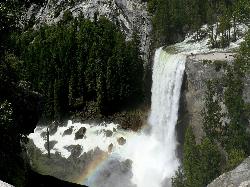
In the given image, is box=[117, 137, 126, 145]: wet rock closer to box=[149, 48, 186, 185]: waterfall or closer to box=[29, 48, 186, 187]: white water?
box=[29, 48, 186, 187]: white water

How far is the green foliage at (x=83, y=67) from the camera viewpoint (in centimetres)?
7706

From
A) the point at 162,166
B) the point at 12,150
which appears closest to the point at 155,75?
the point at 162,166

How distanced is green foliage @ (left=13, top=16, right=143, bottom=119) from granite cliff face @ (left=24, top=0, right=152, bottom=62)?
2600 mm

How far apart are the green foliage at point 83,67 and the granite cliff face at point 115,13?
2.60 m

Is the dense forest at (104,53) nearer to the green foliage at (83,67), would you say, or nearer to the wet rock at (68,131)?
the green foliage at (83,67)

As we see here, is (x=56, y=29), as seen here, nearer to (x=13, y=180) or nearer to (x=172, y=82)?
(x=172, y=82)

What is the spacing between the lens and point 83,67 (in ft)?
264

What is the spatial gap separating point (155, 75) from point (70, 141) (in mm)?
16039

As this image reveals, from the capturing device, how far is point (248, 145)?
5084cm

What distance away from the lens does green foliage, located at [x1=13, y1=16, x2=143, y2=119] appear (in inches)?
3034

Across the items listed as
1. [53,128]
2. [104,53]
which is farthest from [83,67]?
[53,128]

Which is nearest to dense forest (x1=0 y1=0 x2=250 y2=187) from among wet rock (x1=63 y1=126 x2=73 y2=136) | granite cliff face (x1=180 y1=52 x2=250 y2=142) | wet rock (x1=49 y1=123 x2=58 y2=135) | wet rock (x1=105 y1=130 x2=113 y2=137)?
wet rock (x1=49 y1=123 x2=58 y2=135)

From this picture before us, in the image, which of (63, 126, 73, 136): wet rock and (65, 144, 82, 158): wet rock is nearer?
(65, 144, 82, 158): wet rock

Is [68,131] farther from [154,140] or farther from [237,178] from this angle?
[237,178]
